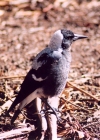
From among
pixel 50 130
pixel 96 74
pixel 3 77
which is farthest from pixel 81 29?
pixel 50 130

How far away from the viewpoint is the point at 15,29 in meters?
4.94

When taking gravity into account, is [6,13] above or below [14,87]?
above

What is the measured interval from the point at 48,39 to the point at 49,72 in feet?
5.58

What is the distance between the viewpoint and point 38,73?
3027 mm

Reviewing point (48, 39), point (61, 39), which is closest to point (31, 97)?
point (61, 39)

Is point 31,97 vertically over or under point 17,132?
over

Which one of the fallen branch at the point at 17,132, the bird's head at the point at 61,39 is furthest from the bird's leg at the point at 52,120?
the bird's head at the point at 61,39

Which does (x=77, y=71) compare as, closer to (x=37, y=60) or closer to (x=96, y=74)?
(x=96, y=74)

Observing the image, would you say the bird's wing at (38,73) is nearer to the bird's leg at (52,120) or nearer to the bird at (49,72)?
the bird at (49,72)

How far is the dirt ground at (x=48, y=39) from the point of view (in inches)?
135

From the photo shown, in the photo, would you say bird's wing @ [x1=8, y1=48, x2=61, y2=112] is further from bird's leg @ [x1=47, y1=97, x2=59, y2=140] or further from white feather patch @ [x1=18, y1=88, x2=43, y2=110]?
bird's leg @ [x1=47, y1=97, x2=59, y2=140]

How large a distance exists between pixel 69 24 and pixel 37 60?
213 centimetres

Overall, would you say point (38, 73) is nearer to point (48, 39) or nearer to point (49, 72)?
point (49, 72)

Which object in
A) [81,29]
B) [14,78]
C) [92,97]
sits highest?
[81,29]
